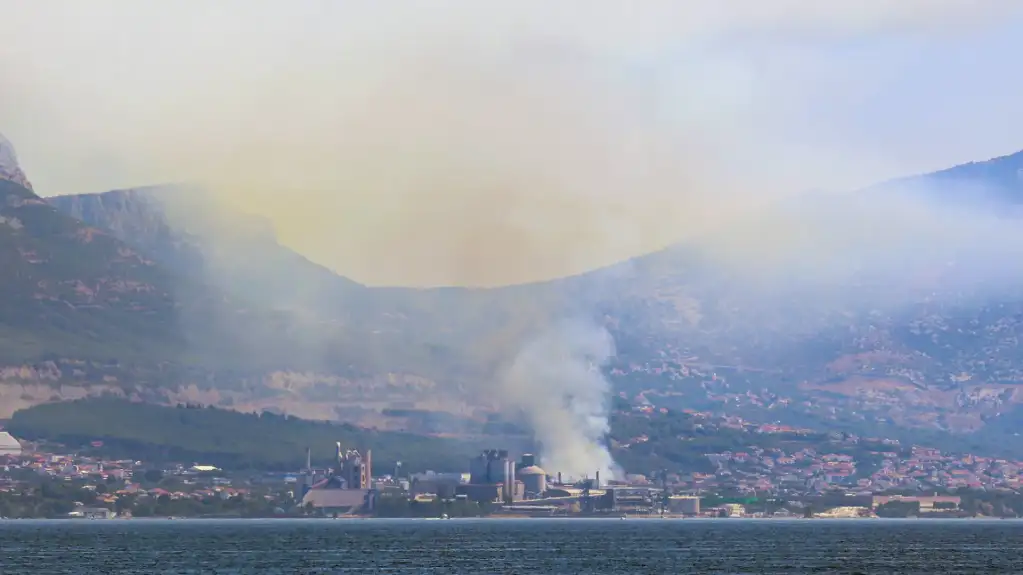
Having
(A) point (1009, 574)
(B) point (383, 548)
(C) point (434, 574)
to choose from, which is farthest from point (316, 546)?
(A) point (1009, 574)

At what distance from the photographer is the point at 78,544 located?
19625 cm

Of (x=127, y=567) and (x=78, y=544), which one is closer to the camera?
(x=127, y=567)

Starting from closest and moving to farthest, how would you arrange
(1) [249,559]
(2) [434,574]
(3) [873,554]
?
(2) [434,574] < (1) [249,559] < (3) [873,554]

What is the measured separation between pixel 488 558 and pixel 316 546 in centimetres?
3221

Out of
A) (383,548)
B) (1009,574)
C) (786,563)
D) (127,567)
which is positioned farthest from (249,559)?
(1009,574)

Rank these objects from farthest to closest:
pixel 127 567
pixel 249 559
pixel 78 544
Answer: pixel 78 544, pixel 249 559, pixel 127 567

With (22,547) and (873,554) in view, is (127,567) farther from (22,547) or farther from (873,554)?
(873,554)

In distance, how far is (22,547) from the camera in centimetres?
18525

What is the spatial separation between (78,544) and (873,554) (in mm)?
75665

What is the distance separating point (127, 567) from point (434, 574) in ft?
85.0

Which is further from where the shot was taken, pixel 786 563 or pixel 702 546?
pixel 702 546

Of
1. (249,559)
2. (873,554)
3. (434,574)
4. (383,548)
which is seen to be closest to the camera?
(434,574)

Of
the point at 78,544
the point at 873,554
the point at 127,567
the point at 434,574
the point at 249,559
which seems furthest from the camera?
the point at 78,544

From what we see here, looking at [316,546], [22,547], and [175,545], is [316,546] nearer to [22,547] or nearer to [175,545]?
[175,545]
